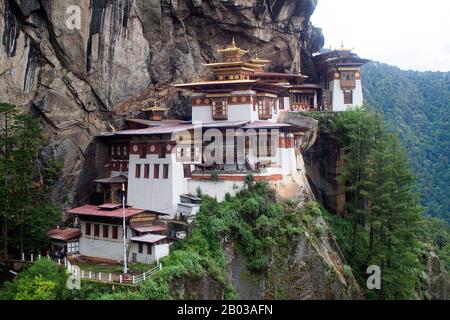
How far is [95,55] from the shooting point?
130 ft

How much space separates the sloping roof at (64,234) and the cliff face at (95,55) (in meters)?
3.94

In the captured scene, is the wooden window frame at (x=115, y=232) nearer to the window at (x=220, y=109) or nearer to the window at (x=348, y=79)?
the window at (x=220, y=109)

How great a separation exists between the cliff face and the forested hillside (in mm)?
39070

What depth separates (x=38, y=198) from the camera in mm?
34656

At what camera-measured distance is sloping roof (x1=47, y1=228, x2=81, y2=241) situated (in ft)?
111

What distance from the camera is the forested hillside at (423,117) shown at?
7962 centimetres

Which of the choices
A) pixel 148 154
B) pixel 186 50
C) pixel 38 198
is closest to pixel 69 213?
pixel 38 198

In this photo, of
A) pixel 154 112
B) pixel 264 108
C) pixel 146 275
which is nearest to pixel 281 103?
pixel 264 108

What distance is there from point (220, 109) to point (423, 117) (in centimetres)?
6577

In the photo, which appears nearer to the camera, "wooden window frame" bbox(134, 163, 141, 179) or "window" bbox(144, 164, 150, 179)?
"window" bbox(144, 164, 150, 179)

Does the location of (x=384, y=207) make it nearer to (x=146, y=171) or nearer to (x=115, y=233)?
(x=146, y=171)

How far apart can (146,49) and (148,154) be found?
10607 mm

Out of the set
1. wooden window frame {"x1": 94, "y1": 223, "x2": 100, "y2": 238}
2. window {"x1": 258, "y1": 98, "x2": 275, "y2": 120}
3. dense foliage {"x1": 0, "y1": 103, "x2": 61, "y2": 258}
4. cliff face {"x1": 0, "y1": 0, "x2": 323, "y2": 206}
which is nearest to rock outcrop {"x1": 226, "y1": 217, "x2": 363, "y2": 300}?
wooden window frame {"x1": 94, "y1": 223, "x2": 100, "y2": 238}

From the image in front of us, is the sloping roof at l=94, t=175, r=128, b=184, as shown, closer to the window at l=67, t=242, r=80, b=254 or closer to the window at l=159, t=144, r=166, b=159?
the window at l=159, t=144, r=166, b=159
